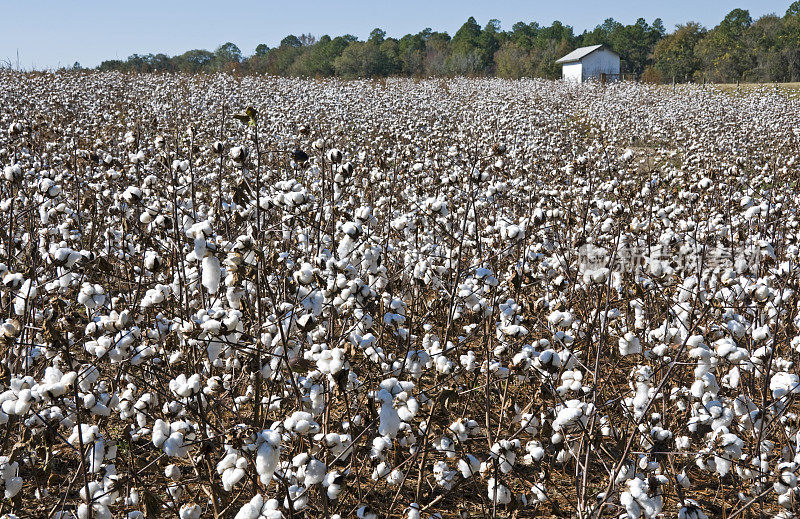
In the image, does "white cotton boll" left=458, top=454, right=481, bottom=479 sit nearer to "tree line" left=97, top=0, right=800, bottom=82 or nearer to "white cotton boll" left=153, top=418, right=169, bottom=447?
"white cotton boll" left=153, top=418, right=169, bottom=447

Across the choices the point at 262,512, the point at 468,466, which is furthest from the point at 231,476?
the point at 468,466

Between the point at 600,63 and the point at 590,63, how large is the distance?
5.28 ft

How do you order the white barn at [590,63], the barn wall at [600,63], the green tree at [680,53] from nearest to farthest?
1. the green tree at [680,53]
2. the white barn at [590,63]
3. the barn wall at [600,63]

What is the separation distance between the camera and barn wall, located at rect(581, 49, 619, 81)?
55.4 m

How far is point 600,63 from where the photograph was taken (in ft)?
187

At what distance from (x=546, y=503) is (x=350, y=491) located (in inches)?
39.3

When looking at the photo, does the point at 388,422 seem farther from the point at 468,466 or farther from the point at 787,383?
the point at 787,383

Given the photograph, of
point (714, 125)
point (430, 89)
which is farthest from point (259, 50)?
point (714, 125)

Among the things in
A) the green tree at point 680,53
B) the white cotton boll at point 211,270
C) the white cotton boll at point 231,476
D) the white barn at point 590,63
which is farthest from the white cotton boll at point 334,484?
the white barn at point 590,63

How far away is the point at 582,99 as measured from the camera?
23.7 metres

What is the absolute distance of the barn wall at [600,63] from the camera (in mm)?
55375

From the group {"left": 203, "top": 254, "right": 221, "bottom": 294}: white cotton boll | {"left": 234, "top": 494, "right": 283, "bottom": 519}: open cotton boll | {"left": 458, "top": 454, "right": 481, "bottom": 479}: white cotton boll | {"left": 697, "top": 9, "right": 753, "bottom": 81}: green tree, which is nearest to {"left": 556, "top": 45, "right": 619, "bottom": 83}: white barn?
{"left": 697, "top": 9, "right": 753, "bottom": 81}: green tree

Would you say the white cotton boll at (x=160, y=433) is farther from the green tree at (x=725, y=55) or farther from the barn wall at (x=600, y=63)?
the barn wall at (x=600, y=63)

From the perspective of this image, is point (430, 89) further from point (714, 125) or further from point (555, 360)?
point (555, 360)
